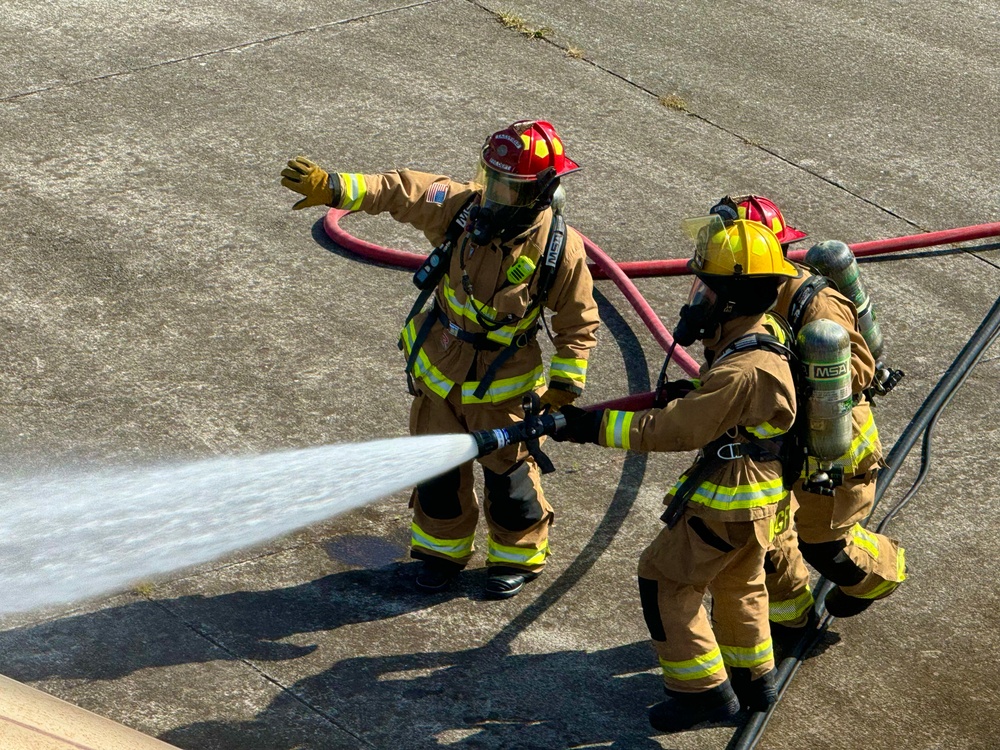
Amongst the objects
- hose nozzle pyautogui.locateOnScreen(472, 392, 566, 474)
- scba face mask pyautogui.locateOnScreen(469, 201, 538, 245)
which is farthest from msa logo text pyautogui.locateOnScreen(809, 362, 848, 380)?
scba face mask pyautogui.locateOnScreen(469, 201, 538, 245)

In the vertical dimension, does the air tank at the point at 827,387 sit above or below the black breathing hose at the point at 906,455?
above

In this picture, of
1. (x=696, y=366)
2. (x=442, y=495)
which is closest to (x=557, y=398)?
(x=442, y=495)

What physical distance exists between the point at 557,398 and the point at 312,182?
3.94 ft

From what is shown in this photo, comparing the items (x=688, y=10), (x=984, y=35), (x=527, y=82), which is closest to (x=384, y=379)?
(x=527, y=82)

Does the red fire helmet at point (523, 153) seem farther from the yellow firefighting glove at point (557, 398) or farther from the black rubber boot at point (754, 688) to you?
the black rubber boot at point (754, 688)

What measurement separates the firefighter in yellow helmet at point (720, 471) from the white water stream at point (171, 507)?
2.39 feet

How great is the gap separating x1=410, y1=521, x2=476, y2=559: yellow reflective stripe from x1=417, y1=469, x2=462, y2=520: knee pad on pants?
8 cm

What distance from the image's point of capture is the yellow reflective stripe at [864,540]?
477cm

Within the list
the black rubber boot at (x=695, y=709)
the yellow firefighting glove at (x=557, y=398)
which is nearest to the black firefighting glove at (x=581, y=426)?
the yellow firefighting glove at (x=557, y=398)

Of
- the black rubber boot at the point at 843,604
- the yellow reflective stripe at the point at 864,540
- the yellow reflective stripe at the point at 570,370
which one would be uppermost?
the yellow reflective stripe at the point at 570,370

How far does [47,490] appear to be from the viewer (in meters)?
5.31

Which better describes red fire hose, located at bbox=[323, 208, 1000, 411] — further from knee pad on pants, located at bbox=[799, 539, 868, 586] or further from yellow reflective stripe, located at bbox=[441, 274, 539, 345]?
knee pad on pants, located at bbox=[799, 539, 868, 586]

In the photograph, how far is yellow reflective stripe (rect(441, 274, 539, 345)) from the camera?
4750 mm

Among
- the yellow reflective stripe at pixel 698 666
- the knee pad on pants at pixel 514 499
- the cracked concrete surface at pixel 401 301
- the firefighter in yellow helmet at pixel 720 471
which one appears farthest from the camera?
the knee pad on pants at pixel 514 499
